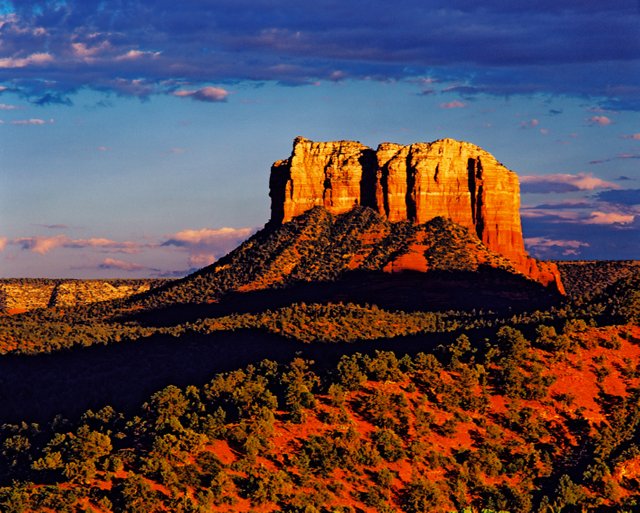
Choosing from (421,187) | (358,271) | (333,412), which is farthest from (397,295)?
(333,412)

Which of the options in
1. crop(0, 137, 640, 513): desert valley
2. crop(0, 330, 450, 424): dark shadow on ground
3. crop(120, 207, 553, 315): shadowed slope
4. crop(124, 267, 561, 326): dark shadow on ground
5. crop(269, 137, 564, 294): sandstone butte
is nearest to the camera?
crop(0, 137, 640, 513): desert valley

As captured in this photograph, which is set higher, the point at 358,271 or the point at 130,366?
the point at 358,271

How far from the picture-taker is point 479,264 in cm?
17625

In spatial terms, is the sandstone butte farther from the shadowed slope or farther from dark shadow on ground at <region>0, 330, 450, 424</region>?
dark shadow on ground at <region>0, 330, 450, 424</region>

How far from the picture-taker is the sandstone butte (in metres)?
186

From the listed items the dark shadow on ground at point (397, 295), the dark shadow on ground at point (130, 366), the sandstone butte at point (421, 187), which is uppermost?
the sandstone butte at point (421, 187)

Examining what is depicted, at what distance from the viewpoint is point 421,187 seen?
7333 inches

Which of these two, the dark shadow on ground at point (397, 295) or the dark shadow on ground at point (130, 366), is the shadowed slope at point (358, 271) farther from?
the dark shadow on ground at point (130, 366)

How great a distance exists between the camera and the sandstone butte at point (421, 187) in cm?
18588

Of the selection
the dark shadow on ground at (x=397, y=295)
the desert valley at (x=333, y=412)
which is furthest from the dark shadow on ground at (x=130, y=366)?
the dark shadow on ground at (x=397, y=295)

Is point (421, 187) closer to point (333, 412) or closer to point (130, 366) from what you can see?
point (130, 366)

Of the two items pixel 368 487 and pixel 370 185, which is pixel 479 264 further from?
pixel 368 487

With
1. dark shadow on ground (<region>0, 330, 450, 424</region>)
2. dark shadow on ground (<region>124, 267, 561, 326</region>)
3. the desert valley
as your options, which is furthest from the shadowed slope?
dark shadow on ground (<region>0, 330, 450, 424</region>)

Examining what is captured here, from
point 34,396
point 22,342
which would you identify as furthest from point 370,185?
point 34,396
